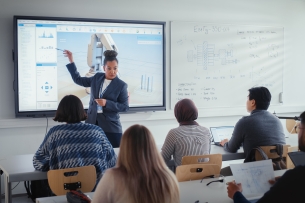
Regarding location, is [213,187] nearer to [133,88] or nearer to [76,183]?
[76,183]

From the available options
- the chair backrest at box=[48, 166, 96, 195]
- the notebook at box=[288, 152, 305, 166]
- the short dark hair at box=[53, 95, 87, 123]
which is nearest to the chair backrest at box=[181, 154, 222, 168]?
the notebook at box=[288, 152, 305, 166]

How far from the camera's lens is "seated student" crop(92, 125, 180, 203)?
2078 mm

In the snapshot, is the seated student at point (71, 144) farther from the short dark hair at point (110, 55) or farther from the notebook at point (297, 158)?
the short dark hair at point (110, 55)

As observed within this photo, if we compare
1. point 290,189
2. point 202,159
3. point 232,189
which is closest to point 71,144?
point 202,159

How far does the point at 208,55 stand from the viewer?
5.82 meters

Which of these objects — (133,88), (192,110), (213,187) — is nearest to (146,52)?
(133,88)

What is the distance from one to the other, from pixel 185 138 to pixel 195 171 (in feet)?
1.57

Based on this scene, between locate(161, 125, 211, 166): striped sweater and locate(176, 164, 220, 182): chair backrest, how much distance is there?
1.44ft

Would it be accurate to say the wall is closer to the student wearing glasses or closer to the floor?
the floor

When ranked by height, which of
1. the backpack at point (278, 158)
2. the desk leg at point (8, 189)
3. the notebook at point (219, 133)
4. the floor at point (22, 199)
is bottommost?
the floor at point (22, 199)

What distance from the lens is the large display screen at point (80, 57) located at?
4.74m

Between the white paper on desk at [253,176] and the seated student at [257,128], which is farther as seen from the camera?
the seated student at [257,128]

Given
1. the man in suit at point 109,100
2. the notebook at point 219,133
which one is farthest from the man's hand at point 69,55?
the notebook at point 219,133

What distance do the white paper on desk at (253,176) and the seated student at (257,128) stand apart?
114 centimetres
